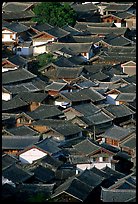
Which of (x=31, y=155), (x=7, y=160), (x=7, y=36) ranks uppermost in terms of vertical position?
(x=7, y=36)

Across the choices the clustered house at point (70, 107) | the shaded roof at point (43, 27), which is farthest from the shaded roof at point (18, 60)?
the shaded roof at point (43, 27)

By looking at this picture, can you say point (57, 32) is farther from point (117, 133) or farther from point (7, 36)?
point (117, 133)

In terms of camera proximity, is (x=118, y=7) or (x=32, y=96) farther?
(x=118, y=7)

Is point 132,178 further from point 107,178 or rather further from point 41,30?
point 41,30

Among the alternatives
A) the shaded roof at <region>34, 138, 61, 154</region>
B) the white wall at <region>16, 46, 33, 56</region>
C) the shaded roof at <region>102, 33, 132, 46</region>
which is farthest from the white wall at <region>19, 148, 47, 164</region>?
the shaded roof at <region>102, 33, 132, 46</region>

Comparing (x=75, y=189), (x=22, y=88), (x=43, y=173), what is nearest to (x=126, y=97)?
(x=22, y=88)

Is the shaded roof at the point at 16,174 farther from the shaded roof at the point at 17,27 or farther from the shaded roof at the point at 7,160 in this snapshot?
the shaded roof at the point at 17,27
